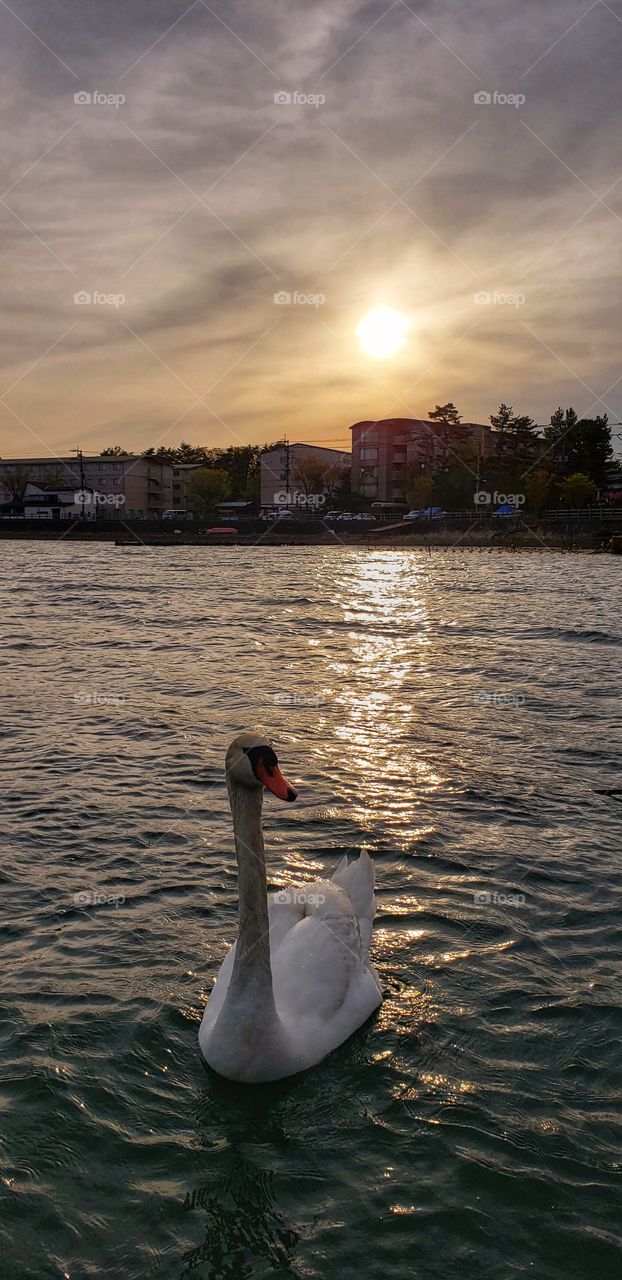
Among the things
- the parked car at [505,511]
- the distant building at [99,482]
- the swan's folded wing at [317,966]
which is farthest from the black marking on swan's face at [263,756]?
the distant building at [99,482]

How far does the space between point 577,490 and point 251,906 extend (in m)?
118

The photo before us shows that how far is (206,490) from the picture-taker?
547ft

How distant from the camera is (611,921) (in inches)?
290

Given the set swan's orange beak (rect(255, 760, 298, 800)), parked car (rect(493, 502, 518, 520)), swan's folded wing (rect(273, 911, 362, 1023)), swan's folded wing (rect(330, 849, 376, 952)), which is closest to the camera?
swan's orange beak (rect(255, 760, 298, 800))

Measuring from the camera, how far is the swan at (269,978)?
531 cm

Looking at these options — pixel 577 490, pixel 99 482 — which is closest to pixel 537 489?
pixel 577 490

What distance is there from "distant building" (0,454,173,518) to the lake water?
142 meters

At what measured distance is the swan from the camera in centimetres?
531

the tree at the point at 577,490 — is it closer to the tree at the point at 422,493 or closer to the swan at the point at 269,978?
the tree at the point at 422,493

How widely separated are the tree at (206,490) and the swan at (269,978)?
161m

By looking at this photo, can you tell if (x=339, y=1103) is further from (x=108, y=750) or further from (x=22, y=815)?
(x=108, y=750)

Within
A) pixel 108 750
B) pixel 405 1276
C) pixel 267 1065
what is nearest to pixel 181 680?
pixel 108 750

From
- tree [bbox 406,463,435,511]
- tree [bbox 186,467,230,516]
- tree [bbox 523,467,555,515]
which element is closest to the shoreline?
tree [bbox 523,467,555,515]

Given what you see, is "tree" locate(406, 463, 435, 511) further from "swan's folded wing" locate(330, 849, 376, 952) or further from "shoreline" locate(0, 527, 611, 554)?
"swan's folded wing" locate(330, 849, 376, 952)
